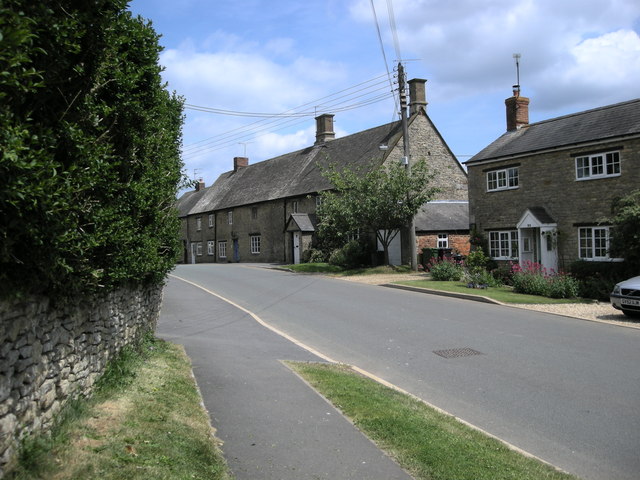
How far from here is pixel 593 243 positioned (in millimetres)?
22016

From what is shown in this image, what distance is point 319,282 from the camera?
81.4ft

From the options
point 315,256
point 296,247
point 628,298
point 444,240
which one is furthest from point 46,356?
point 296,247

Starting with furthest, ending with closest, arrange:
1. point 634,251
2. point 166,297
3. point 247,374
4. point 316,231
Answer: point 316,231
point 166,297
point 634,251
point 247,374

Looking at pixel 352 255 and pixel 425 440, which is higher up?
pixel 352 255

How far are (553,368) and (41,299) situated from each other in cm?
769

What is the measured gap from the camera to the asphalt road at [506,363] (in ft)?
19.7

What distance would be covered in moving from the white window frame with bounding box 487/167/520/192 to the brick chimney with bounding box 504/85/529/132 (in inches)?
132

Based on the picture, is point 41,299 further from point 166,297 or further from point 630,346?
point 166,297

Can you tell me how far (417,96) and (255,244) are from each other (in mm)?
18563

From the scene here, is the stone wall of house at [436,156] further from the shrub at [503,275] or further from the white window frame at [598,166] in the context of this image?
the white window frame at [598,166]

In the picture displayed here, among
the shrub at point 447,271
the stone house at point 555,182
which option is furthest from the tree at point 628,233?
the shrub at point 447,271

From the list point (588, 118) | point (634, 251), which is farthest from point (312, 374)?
point (588, 118)

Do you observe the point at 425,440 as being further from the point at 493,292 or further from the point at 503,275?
the point at 503,275

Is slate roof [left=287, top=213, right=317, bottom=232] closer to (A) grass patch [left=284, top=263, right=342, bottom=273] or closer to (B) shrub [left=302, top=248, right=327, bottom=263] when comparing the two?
(B) shrub [left=302, top=248, right=327, bottom=263]
